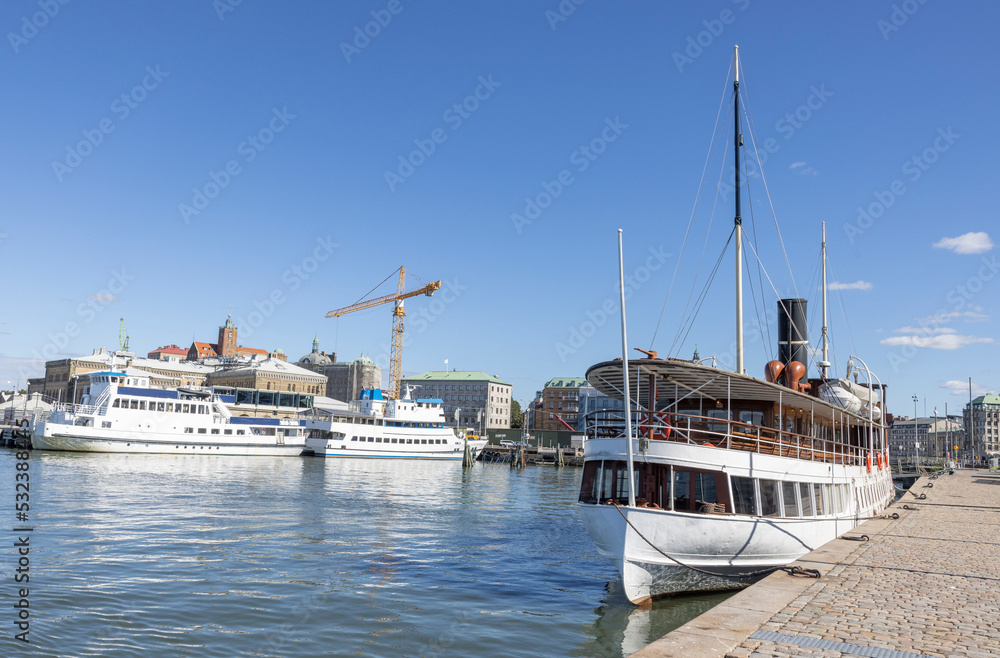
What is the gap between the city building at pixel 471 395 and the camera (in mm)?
188250

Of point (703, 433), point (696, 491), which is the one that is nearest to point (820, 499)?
point (696, 491)

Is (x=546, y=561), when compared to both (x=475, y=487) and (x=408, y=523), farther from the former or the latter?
(x=475, y=487)

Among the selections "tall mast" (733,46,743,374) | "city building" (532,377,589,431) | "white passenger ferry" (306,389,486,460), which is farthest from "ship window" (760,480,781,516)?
"city building" (532,377,589,431)

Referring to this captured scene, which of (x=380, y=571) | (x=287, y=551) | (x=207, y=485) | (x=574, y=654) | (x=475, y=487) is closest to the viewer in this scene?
(x=574, y=654)

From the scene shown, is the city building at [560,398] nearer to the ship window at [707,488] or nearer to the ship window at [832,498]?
the ship window at [832,498]

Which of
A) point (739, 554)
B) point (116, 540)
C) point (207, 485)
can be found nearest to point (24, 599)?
point (116, 540)

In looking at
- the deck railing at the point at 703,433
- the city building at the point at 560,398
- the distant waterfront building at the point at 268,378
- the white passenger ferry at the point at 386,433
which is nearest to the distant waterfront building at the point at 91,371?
the distant waterfront building at the point at 268,378

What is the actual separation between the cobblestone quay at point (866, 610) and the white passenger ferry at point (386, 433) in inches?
2864

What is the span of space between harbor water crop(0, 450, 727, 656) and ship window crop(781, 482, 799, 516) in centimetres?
301

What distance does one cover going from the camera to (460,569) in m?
21.2

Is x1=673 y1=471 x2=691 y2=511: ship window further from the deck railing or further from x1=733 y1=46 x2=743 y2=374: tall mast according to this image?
x1=733 y1=46 x2=743 y2=374: tall mast

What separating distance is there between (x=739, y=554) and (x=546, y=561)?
297 inches

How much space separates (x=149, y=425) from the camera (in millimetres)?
76125

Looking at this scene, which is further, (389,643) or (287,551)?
(287,551)
